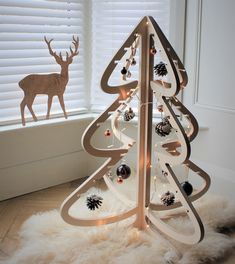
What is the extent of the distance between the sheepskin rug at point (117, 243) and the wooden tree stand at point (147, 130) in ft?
0.23

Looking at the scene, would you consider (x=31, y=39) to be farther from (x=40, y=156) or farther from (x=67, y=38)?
(x=40, y=156)

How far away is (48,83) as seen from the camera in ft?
7.62

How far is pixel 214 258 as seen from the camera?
1.67 metres

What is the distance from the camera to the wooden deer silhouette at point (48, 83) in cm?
227

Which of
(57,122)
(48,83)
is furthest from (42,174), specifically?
(48,83)

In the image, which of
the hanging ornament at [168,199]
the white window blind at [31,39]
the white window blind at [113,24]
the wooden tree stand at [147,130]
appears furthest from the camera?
the white window blind at [113,24]

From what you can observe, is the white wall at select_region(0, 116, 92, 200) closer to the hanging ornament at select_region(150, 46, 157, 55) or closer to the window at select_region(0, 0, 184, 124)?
the window at select_region(0, 0, 184, 124)

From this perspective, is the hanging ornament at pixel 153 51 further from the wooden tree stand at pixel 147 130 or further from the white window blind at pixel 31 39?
the white window blind at pixel 31 39

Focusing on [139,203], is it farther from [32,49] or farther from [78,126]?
[32,49]

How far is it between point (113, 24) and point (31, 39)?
0.55 m

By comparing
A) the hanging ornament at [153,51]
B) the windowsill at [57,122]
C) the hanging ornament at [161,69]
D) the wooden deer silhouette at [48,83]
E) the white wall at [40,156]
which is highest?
the hanging ornament at [153,51]

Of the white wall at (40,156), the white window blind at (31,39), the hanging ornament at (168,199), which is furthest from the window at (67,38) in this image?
the hanging ornament at (168,199)

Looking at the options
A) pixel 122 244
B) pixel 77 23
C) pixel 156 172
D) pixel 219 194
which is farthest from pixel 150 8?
pixel 122 244

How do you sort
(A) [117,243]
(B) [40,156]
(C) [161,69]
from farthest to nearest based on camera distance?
(B) [40,156]
(A) [117,243]
(C) [161,69]
